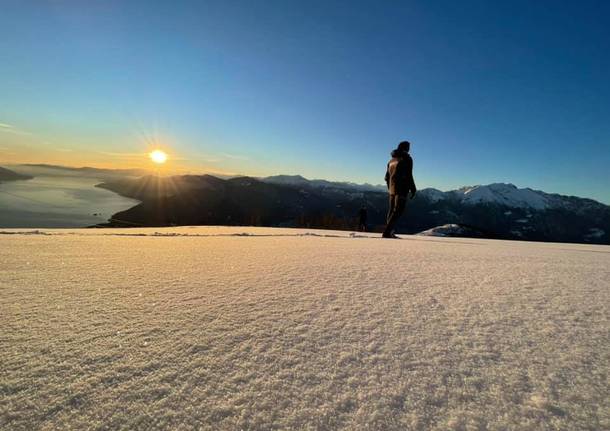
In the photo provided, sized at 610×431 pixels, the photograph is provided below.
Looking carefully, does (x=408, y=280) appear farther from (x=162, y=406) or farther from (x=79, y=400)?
(x=79, y=400)

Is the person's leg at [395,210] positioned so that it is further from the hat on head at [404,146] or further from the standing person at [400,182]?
the hat on head at [404,146]

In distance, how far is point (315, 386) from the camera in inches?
37.1

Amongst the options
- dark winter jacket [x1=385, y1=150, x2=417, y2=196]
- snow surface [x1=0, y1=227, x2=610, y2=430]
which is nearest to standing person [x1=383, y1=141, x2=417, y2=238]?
dark winter jacket [x1=385, y1=150, x2=417, y2=196]

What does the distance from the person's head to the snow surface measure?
538 cm

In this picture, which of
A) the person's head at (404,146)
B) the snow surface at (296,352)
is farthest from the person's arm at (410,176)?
the snow surface at (296,352)

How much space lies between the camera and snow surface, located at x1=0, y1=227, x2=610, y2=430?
83 centimetres

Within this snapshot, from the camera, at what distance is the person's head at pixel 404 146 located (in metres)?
7.06

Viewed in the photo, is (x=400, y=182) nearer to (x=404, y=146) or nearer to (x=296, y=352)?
(x=404, y=146)

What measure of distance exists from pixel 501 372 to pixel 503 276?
1.65 metres

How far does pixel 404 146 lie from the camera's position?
280 inches

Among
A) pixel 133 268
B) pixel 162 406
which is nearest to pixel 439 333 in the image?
pixel 162 406

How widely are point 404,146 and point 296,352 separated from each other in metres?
6.85

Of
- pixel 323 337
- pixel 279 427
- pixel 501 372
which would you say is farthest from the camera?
pixel 323 337

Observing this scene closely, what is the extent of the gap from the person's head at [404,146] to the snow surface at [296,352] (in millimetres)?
5381
